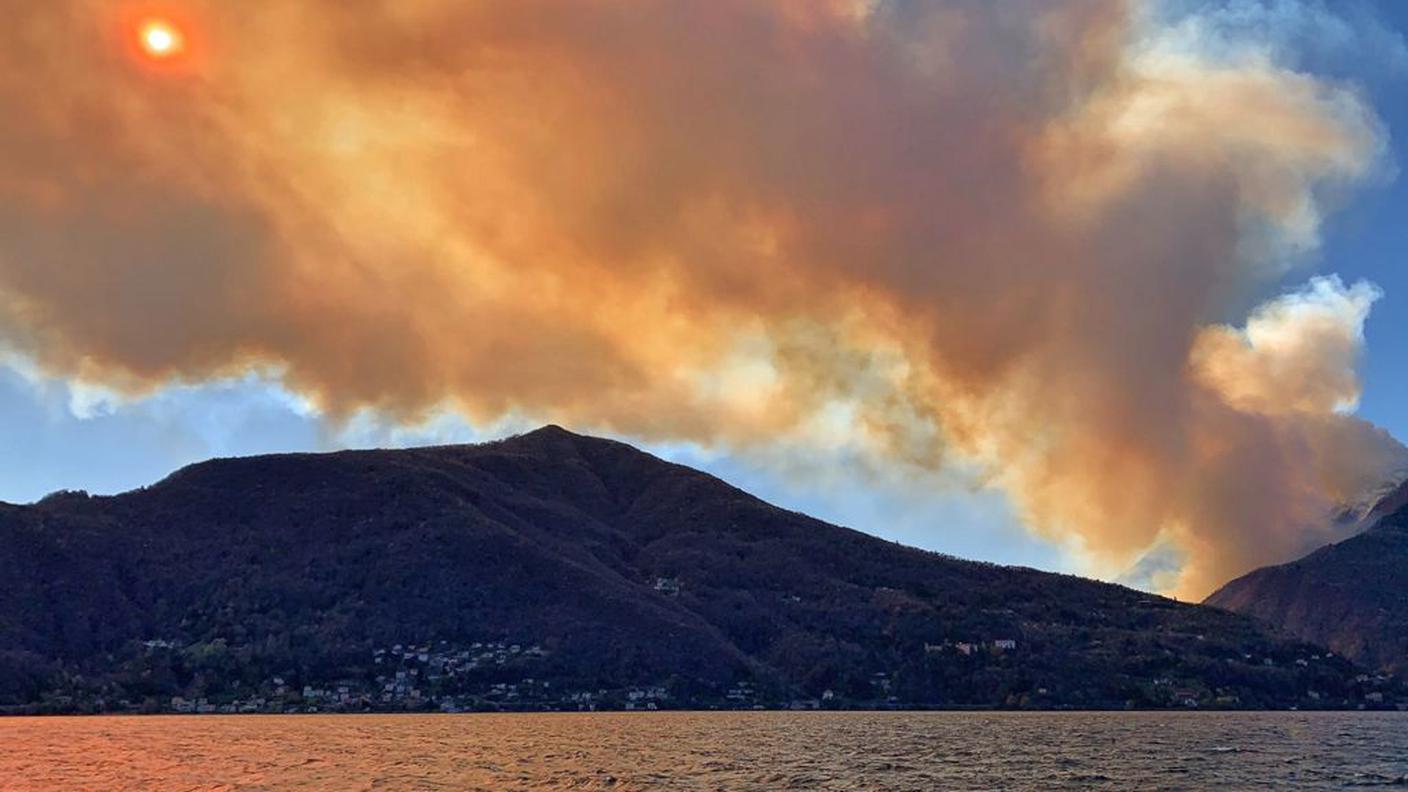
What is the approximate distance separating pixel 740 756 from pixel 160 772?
80.4 meters

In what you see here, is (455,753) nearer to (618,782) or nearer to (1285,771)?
(618,782)

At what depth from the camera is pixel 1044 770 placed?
168m

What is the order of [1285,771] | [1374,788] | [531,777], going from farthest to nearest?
[1285,771] → [531,777] → [1374,788]

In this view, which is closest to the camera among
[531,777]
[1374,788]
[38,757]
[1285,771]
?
[1374,788]

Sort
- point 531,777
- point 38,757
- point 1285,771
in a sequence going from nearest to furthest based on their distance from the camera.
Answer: point 531,777, point 1285,771, point 38,757

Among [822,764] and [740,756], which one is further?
[740,756]

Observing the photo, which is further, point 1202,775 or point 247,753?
point 247,753

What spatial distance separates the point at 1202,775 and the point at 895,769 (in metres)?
38.6

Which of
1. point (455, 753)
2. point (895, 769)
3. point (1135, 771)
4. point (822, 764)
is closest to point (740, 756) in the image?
point (822, 764)

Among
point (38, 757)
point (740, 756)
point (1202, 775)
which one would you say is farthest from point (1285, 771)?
point (38, 757)

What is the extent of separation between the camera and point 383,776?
157 m

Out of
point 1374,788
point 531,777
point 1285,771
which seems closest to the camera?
point 1374,788

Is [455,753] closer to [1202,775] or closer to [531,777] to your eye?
[531,777]

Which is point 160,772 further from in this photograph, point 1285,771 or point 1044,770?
point 1285,771
